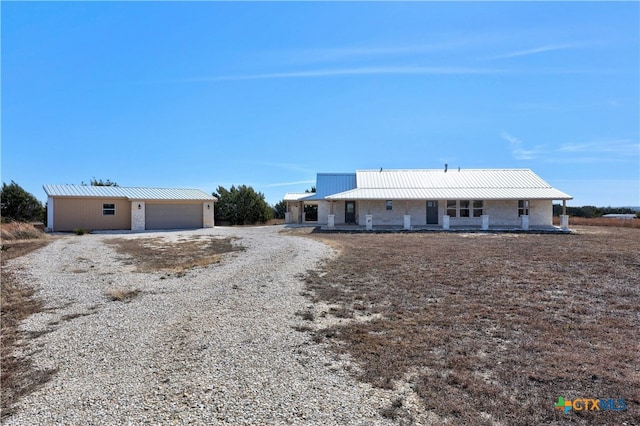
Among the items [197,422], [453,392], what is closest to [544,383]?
[453,392]

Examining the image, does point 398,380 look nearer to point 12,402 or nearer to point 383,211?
point 12,402

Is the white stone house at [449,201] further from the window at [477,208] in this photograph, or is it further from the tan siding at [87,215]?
the tan siding at [87,215]

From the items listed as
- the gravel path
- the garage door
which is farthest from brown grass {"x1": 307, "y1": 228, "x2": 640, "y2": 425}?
the garage door

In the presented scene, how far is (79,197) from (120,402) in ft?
83.1

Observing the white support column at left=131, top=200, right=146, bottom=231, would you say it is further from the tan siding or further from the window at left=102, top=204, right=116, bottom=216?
the window at left=102, top=204, right=116, bottom=216

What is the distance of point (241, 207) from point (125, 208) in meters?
10.6

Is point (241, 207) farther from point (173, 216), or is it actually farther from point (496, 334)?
point (496, 334)

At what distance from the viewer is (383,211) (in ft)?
86.5

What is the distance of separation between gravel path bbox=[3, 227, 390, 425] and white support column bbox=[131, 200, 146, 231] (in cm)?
1923

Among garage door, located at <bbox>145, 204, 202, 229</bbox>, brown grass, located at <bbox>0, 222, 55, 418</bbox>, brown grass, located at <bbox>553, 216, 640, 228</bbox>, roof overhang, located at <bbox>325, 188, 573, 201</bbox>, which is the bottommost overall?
brown grass, located at <bbox>0, 222, 55, 418</bbox>

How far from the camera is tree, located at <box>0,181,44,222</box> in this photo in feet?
93.4

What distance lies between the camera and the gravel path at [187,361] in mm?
3139

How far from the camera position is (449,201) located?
2622 cm

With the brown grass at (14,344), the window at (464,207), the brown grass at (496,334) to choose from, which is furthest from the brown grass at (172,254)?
the window at (464,207)
